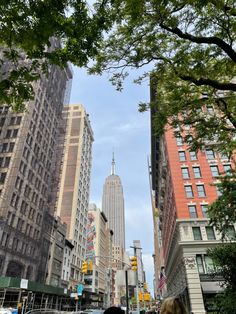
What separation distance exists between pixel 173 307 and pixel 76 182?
8479 cm

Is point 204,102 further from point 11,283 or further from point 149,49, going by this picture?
point 11,283

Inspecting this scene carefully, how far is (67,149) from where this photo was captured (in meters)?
94.9

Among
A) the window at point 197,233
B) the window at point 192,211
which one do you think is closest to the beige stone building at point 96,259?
the window at point 192,211

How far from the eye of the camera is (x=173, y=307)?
387cm

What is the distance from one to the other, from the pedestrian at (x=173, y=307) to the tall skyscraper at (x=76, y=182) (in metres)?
65.7

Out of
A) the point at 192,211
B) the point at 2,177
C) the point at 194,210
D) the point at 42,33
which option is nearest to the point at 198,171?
the point at 194,210

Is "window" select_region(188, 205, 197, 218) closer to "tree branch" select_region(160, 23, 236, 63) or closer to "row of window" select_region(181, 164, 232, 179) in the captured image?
"row of window" select_region(181, 164, 232, 179)

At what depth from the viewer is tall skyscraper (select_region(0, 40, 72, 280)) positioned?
1673 inches

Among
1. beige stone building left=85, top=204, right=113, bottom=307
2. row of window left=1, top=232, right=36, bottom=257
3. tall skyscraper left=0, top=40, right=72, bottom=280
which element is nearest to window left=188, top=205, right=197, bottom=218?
tall skyscraper left=0, top=40, right=72, bottom=280

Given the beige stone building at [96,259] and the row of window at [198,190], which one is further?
the beige stone building at [96,259]

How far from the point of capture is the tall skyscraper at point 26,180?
42.5m

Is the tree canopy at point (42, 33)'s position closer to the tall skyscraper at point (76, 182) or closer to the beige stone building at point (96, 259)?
the tall skyscraper at point (76, 182)

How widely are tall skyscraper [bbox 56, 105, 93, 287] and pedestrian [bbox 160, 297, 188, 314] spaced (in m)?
65.7

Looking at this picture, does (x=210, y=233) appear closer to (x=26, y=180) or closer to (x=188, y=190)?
(x=188, y=190)
